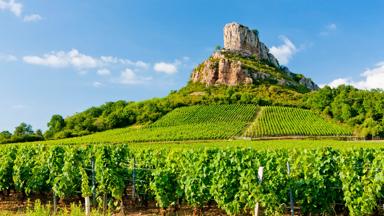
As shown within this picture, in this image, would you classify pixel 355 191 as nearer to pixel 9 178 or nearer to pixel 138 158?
pixel 138 158

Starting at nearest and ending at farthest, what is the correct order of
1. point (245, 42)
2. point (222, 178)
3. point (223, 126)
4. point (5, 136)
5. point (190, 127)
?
1. point (222, 178)
2. point (190, 127)
3. point (223, 126)
4. point (5, 136)
5. point (245, 42)

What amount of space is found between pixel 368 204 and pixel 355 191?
48 centimetres

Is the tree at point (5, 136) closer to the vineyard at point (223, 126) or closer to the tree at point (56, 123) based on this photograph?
the tree at point (56, 123)

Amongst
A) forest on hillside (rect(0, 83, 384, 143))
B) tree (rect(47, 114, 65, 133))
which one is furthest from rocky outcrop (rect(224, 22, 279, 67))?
tree (rect(47, 114, 65, 133))

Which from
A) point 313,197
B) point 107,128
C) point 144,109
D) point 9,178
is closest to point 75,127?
point 107,128

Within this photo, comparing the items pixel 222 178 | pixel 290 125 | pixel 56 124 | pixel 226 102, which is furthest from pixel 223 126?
pixel 222 178

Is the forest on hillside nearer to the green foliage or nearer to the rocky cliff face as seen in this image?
the green foliage

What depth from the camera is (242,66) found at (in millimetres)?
130000

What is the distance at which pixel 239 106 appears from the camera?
91.1 m

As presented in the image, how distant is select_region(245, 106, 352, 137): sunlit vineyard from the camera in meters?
64.9

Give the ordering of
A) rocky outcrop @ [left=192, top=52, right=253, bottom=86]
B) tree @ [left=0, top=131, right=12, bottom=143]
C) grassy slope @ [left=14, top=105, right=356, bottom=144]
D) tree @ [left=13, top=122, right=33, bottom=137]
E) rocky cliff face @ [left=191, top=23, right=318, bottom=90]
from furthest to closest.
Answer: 1. rocky cliff face @ [left=191, top=23, right=318, bottom=90]
2. rocky outcrop @ [left=192, top=52, right=253, bottom=86]
3. tree @ [left=13, top=122, right=33, bottom=137]
4. tree @ [left=0, top=131, right=12, bottom=143]
5. grassy slope @ [left=14, top=105, right=356, bottom=144]

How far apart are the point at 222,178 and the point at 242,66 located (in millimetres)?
121045

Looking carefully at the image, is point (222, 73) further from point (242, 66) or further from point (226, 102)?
point (226, 102)

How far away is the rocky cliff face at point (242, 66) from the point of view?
420ft
